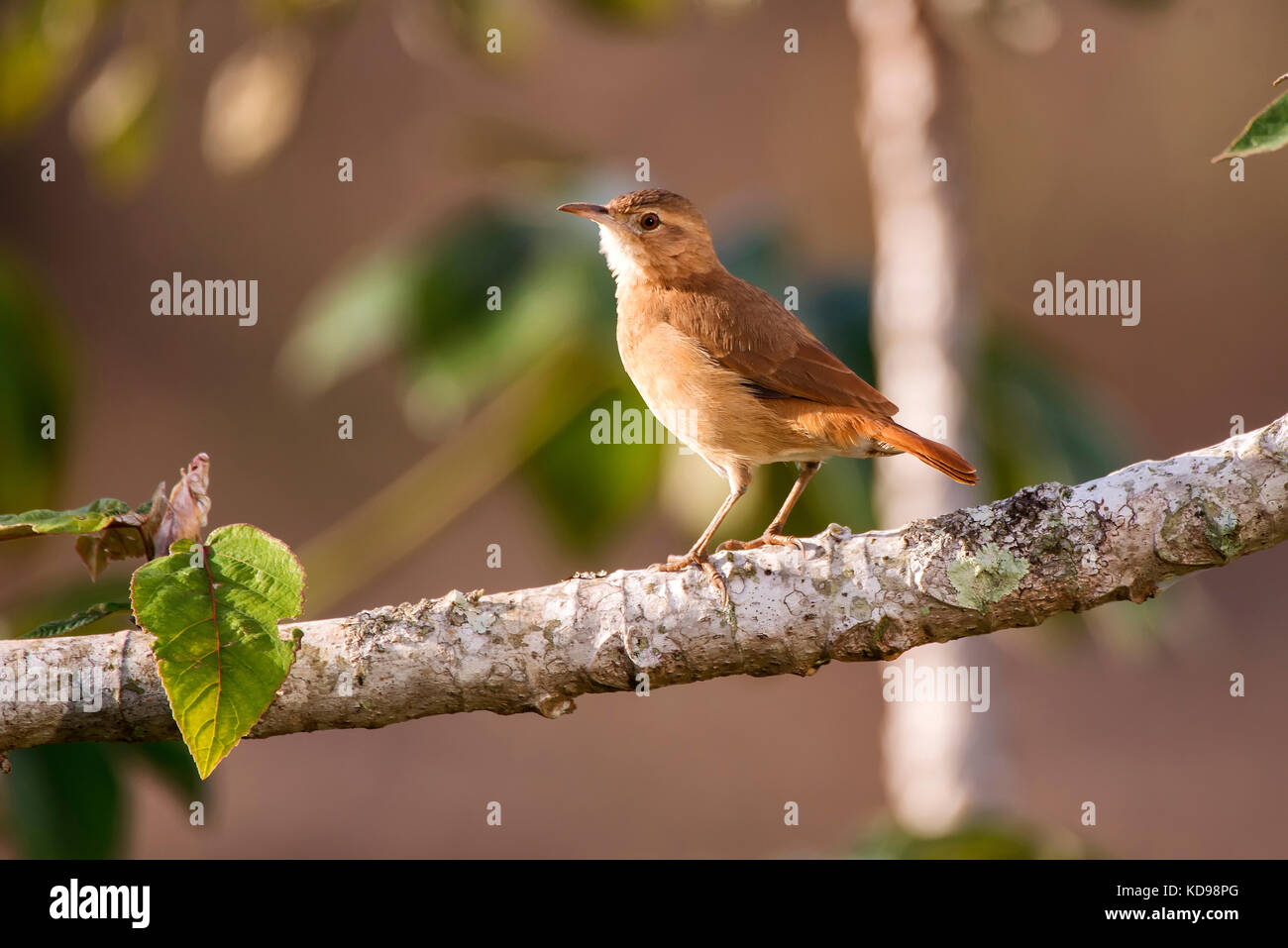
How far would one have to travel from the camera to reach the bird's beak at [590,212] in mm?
3236

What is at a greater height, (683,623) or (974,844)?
(683,623)

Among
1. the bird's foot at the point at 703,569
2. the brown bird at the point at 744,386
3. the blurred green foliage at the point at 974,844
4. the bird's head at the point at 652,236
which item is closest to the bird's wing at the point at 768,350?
the brown bird at the point at 744,386

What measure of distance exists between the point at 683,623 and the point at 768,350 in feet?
3.12

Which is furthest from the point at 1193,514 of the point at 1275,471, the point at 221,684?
the point at 221,684

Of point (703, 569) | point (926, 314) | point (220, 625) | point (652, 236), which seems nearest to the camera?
point (220, 625)

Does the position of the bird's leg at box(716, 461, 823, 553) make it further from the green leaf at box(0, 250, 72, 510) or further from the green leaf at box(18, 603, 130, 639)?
the green leaf at box(0, 250, 72, 510)

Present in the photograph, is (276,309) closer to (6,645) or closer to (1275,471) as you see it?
(6,645)

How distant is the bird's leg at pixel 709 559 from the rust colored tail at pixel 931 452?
1.34 feet

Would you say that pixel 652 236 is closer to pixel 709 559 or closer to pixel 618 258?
pixel 618 258

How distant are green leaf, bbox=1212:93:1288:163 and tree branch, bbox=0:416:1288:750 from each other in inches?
21.6

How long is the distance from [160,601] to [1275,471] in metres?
1.57

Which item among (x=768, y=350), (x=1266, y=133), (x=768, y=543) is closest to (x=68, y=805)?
(x=768, y=543)

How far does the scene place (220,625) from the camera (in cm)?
176

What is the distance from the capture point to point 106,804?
8.13ft
